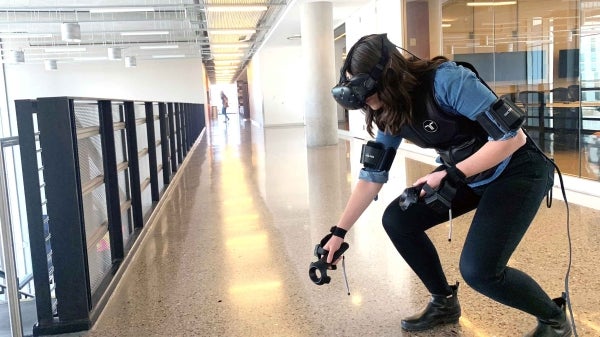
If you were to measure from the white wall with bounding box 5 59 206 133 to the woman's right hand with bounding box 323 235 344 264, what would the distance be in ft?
67.2

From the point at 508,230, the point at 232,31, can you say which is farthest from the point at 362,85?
the point at 232,31

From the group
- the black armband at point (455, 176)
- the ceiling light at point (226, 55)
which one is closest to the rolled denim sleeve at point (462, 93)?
the black armband at point (455, 176)

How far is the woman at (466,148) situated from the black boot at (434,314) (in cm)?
35

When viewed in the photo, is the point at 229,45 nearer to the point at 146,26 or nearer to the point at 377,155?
the point at 146,26

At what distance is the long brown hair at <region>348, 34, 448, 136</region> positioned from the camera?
1567 mm

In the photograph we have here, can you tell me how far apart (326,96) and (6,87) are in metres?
17.0

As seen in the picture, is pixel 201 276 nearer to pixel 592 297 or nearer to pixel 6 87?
pixel 592 297

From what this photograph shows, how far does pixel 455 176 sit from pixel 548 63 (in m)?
5.31

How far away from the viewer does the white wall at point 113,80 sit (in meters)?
Result: 21.6

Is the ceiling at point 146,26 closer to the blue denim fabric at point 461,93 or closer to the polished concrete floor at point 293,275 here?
the polished concrete floor at point 293,275

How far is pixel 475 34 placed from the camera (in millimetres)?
7625

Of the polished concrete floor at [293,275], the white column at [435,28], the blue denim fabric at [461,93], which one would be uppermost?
the white column at [435,28]

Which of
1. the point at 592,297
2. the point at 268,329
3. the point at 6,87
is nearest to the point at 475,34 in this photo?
the point at 592,297

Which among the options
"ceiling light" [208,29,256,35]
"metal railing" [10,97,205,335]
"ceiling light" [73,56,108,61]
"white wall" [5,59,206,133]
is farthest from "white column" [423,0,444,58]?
"ceiling light" [73,56,108,61]
